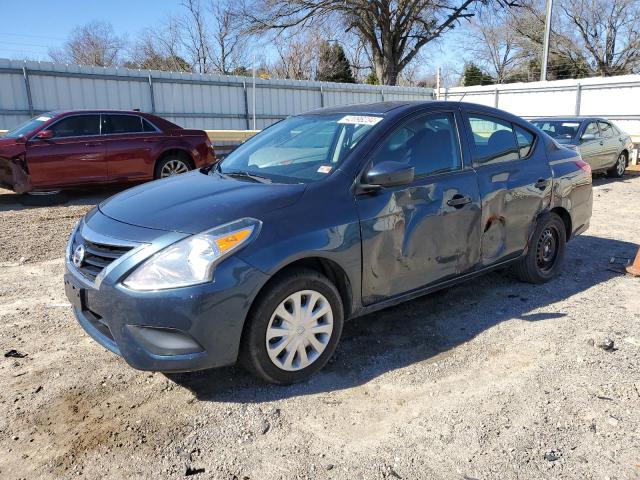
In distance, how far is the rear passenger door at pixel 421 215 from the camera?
350 cm

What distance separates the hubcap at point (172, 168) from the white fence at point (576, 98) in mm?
14311

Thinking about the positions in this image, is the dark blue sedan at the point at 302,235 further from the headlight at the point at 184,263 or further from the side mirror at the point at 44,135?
the side mirror at the point at 44,135

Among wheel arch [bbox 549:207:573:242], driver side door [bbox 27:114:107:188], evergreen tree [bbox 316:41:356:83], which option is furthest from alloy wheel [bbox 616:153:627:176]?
evergreen tree [bbox 316:41:356:83]

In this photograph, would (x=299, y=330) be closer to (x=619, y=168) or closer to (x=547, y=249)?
(x=547, y=249)

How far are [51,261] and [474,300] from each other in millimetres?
4530

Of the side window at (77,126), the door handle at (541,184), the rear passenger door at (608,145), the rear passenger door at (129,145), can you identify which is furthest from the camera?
the rear passenger door at (608,145)

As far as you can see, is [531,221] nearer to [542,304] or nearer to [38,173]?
[542,304]

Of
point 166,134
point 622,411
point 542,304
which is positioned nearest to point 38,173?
point 166,134

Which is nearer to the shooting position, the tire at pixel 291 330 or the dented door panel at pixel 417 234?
→ the tire at pixel 291 330

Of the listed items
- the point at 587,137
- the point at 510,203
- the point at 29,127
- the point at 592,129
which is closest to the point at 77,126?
the point at 29,127

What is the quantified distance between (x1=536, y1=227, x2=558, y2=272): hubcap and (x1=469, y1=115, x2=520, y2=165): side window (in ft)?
2.81

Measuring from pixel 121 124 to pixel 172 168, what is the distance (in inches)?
47.1

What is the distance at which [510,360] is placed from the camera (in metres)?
3.64

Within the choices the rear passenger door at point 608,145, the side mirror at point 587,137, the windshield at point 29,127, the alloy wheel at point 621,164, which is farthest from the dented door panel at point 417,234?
the alloy wheel at point 621,164
